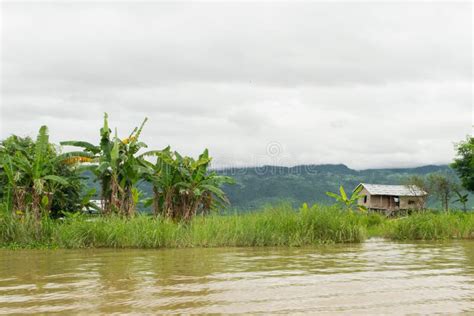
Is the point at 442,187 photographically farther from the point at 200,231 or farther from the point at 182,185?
the point at 200,231

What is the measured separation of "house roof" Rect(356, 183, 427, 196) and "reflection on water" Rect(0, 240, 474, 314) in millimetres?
41407

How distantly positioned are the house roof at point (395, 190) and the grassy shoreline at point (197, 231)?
127 ft

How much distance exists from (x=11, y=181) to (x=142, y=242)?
5238 mm

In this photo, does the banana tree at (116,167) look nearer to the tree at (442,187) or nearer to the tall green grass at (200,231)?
the tall green grass at (200,231)

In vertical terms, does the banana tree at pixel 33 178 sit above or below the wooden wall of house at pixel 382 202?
above

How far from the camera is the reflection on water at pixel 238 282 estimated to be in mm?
6008

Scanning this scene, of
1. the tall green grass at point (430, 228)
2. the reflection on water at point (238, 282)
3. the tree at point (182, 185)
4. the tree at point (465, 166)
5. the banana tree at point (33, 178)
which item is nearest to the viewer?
the reflection on water at point (238, 282)

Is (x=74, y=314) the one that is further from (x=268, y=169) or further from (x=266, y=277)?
(x=268, y=169)

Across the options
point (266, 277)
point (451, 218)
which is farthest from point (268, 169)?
point (266, 277)

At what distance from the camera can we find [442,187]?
53.6m

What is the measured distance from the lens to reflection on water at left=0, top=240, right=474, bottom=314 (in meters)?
6.01

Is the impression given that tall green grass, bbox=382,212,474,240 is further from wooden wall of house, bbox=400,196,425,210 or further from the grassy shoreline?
wooden wall of house, bbox=400,196,425,210

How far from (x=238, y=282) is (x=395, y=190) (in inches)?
1948

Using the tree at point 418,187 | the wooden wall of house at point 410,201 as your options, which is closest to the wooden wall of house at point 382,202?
the wooden wall of house at point 410,201
